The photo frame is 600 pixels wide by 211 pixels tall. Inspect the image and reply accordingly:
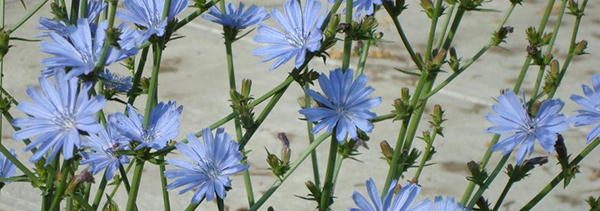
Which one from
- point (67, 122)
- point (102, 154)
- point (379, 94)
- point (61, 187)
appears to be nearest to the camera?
point (67, 122)

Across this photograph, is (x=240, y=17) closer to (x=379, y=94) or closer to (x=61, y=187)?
(x=61, y=187)

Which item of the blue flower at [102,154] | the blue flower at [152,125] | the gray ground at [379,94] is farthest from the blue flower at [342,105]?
the gray ground at [379,94]

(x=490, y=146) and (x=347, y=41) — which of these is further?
(x=490, y=146)

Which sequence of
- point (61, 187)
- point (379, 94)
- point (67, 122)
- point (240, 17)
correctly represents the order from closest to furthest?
point (67, 122) → point (61, 187) → point (240, 17) → point (379, 94)

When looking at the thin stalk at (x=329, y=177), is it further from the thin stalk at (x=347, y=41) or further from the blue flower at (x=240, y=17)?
the blue flower at (x=240, y=17)

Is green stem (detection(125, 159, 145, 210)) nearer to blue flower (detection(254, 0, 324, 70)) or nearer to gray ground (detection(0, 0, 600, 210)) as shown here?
blue flower (detection(254, 0, 324, 70))

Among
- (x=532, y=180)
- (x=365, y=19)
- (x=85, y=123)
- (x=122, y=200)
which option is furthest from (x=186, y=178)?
(x=532, y=180)

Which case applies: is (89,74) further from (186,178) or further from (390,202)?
(390,202)

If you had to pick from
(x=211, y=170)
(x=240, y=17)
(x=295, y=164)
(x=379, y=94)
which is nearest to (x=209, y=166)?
(x=211, y=170)
